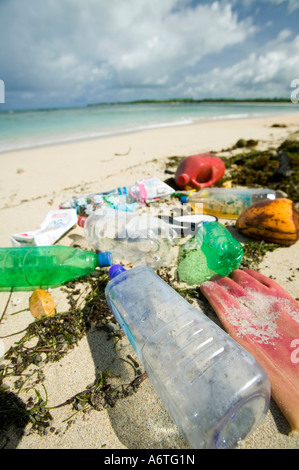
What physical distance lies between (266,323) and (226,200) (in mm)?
1899

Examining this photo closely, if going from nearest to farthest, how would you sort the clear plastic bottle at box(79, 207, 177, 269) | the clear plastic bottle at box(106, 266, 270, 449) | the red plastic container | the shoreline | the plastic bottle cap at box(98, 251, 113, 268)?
the clear plastic bottle at box(106, 266, 270, 449)
the shoreline
the plastic bottle cap at box(98, 251, 113, 268)
the clear plastic bottle at box(79, 207, 177, 269)
the red plastic container

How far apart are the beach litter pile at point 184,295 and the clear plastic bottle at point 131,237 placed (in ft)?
0.04

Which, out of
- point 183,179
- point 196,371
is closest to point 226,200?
point 183,179

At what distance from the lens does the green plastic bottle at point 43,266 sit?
1926 mm

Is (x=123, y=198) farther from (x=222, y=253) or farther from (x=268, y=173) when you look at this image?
(x=268, y=173)

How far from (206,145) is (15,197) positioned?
546 centimetres

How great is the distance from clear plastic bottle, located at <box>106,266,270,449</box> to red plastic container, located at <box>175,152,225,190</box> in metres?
2.52

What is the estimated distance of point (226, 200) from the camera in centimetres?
303

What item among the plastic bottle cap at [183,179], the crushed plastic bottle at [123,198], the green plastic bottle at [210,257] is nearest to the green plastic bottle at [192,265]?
the green plastic bottle at [210,257]

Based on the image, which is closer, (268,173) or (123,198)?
(123,198)

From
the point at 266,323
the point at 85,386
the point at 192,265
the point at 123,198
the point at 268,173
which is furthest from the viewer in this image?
the point at 268,173

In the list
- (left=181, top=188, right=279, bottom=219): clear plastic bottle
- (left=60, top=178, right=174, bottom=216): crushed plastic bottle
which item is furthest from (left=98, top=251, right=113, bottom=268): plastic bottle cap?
(left=181, top=188, right=279, bottom=219): clear plastic bottle

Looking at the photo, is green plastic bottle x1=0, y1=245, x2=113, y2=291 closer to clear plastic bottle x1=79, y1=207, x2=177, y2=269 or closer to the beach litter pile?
the beach litter pile

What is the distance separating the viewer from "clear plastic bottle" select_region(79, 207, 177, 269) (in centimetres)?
219
